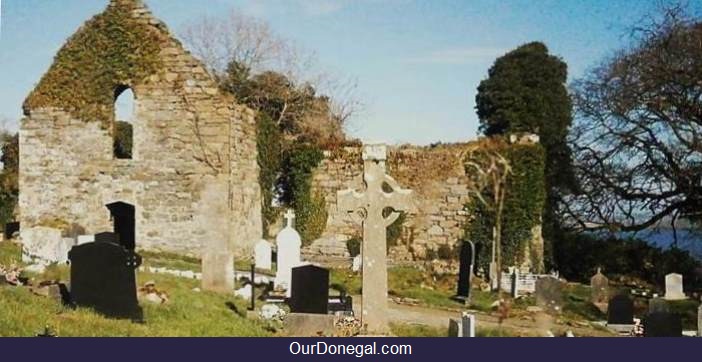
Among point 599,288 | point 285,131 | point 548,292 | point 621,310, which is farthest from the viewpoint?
point 285,131

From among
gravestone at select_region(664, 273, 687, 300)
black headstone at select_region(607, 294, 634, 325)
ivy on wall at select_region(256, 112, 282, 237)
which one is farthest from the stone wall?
black headstone at select_region(607, 294, 634, 325)

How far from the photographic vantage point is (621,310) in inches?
302

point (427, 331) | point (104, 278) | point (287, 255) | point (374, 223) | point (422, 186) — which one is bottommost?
point (427, 331)

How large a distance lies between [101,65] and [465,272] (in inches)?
202

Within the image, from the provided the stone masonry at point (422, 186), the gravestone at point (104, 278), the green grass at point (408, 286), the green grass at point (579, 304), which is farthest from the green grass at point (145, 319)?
the stone masonry at point (422, 186)

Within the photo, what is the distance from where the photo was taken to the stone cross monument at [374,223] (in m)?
6.65

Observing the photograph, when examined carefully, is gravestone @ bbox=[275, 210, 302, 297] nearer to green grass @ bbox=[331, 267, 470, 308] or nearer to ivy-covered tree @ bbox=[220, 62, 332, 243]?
green grass @ bbox=[331, 267, 470, 308]

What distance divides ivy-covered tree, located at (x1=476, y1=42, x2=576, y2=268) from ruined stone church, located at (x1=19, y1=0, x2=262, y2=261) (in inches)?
121

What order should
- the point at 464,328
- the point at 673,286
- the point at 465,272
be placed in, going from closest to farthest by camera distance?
the point at 464,328 → the point at 465,272 → the point at 673,286

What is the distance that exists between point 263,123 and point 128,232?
2.18m

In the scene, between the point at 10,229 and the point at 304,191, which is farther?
the point at 304,191

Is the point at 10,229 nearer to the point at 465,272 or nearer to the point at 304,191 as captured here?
the point at 304,191

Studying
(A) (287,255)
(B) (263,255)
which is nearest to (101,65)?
(B) (263,255)
